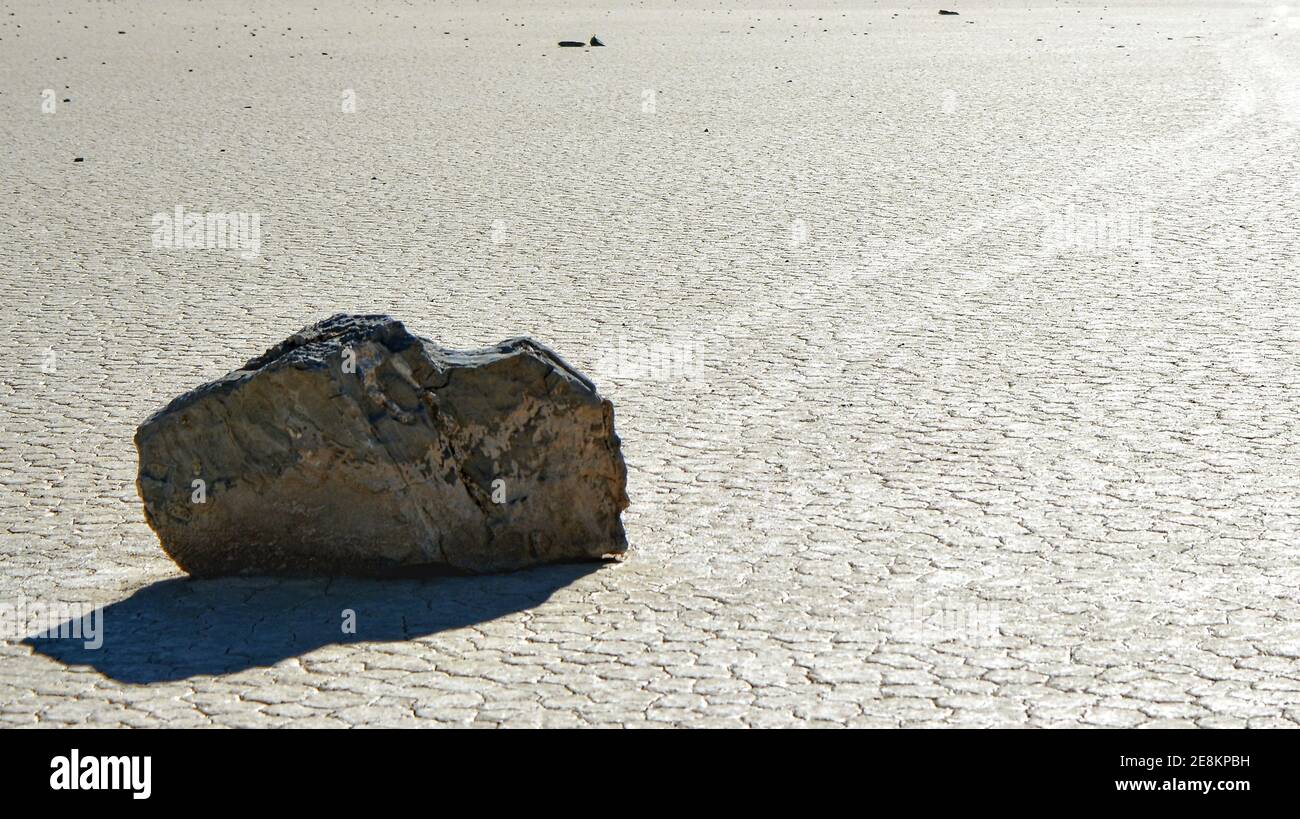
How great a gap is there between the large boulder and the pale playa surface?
0.15m

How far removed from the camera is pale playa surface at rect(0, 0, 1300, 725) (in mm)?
4211

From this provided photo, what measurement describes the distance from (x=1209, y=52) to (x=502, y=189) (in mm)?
12637

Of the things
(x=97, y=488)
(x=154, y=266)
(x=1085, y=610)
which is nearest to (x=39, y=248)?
(x=154, y=266)

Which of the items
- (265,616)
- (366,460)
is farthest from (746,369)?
(265,616)

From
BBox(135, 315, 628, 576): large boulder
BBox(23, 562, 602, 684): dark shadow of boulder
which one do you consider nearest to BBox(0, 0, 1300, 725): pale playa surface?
BBox(23, 562, 602, 684): dark shadow of boulder

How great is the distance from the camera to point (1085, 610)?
15.0ft

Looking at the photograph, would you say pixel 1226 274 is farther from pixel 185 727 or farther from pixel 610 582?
pixel 185 727

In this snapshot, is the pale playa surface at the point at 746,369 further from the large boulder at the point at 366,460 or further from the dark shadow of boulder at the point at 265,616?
the large boulder at the point at 366,460

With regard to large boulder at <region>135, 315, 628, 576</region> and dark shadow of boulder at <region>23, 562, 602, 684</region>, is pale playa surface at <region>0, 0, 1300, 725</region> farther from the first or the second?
large boulder at <region>135, 315, 628, 576</region>

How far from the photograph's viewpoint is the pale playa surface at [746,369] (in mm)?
4211

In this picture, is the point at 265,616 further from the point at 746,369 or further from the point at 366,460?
the point at 746,369

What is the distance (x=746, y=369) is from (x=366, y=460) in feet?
9.17

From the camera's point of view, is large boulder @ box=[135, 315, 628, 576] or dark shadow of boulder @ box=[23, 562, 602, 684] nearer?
dark shadow of boulder @ box=[23, 562, 602, 684]

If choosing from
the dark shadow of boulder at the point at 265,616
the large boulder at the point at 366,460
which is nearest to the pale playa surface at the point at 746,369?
the dark shadow of boulder at the point at 265,616
